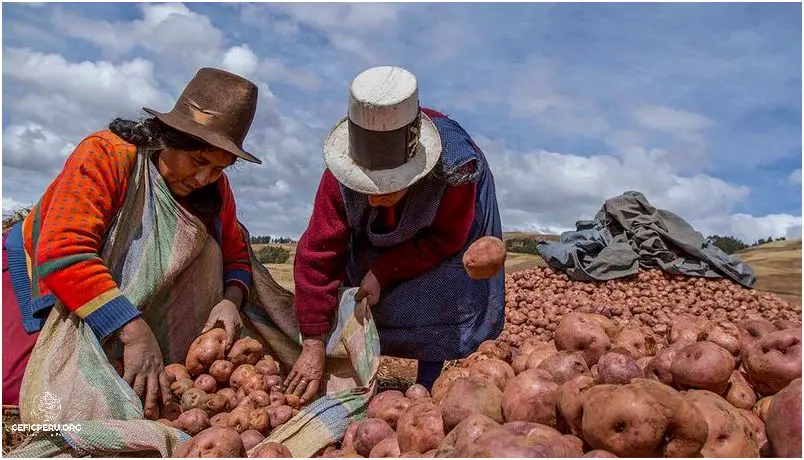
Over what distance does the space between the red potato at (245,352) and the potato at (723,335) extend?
2.34m

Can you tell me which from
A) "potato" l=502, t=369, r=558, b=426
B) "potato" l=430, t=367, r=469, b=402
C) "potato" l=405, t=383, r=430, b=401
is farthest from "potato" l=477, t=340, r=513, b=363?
"potato" l=502, t=369, r=558, b=426

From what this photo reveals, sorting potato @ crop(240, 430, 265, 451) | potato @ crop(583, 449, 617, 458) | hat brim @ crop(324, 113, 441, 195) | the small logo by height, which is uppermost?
hat brim @ crop(324, 113, 441, 195)

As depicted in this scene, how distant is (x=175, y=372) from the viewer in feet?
11.3

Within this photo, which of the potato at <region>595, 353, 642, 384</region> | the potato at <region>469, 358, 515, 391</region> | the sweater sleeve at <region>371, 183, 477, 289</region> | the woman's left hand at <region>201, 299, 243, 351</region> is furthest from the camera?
the sweater sleeve at <region>371, 183, 477, 289</region>

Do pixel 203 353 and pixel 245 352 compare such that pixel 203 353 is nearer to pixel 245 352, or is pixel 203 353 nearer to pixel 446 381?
pixel 245 352

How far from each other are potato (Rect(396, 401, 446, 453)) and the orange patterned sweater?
1536 mm

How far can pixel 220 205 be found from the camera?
390 cm

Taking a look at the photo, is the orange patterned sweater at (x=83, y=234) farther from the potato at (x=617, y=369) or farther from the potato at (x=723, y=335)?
the potato at (x=723, y=335)

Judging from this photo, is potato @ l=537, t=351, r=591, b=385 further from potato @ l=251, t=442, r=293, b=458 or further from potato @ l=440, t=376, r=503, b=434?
potato @ l=251, t=442, r=293, b=458

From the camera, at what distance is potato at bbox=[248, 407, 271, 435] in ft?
10.1

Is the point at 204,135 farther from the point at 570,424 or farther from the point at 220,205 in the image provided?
the point at 570,424

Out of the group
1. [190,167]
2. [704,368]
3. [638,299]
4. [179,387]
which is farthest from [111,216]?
[638,299]

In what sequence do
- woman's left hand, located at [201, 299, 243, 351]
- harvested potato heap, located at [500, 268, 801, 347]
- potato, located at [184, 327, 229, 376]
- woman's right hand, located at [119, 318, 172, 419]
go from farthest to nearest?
harvested potato heap, located at [500, 268, 801, 347] < woman's left hand, located at [201, 299, 243, 351] < potato, located at [184, 327, 229, 376] < woman's right hand, located at [119, 318, 172, 419]

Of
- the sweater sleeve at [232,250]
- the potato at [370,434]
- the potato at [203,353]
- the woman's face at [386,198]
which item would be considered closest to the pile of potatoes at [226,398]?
the potato at [203,353]
